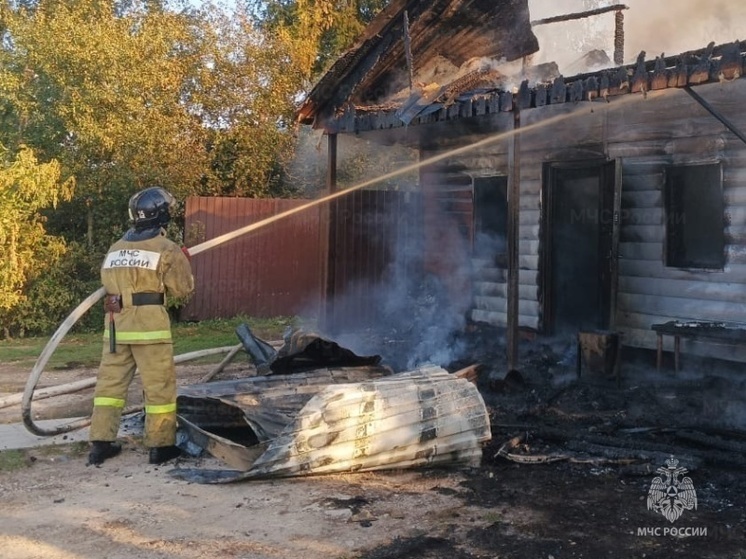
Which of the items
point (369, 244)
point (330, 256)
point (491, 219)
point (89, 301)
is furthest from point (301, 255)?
point (89, 301)

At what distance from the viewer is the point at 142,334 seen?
5074 mm

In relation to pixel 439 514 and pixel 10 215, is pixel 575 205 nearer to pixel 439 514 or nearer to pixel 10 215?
pixel 439 514

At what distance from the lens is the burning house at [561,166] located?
6.91 meters

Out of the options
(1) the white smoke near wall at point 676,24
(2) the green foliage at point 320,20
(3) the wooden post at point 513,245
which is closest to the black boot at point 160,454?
(3) the wooden post at point 513,245

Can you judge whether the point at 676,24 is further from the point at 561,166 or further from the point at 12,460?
the point at 12,460

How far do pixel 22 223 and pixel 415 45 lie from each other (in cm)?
674

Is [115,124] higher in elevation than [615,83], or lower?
higher

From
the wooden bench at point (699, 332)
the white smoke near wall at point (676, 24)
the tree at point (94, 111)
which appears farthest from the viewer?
the white smoke near wall at point (676, 24)

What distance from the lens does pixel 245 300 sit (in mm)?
13227

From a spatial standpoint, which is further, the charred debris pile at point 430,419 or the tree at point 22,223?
the tree at point 22,223

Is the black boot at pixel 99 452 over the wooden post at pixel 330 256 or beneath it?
beneath

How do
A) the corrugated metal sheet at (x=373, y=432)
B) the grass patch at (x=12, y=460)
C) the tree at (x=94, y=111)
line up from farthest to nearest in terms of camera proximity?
the tree at (x=94, y=111), the grass patch at (x=12, y=460), the corrugated metal sheet at (x=373, y=432)

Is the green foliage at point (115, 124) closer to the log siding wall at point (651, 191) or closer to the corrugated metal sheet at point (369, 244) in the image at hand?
the corrugated metal sheet at point (369, 244)

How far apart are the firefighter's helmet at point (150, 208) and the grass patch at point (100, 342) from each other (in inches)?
159
